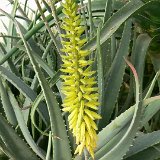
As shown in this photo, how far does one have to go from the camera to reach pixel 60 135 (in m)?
0.49

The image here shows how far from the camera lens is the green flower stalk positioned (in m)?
0.35

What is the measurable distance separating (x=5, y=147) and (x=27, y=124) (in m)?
0.09

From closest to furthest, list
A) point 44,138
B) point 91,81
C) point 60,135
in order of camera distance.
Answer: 1. point 91,81
2. point 60,135
3. point 44,138

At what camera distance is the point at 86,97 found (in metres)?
0.37

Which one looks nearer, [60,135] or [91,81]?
[91,81]

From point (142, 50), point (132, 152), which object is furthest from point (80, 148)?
point (142, 50)

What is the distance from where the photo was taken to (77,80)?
1.21 ft

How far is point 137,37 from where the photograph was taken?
68 centimetres

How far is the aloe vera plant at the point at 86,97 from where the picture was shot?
1.25 ft

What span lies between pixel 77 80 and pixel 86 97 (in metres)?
0.02

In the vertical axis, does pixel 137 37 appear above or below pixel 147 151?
above

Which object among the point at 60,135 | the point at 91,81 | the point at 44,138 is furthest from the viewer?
the point at 44,138

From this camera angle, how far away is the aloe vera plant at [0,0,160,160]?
0.38 metres

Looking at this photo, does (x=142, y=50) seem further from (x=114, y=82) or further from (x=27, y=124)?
(x=27, y=124)
